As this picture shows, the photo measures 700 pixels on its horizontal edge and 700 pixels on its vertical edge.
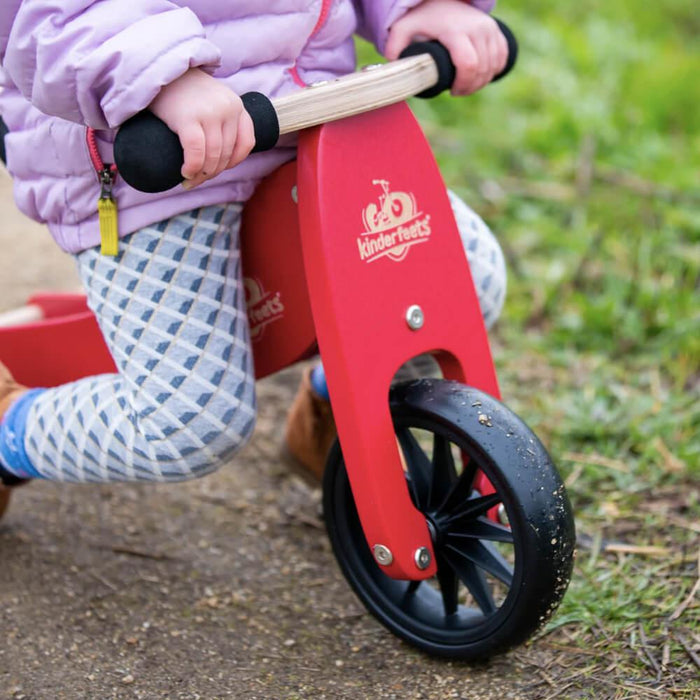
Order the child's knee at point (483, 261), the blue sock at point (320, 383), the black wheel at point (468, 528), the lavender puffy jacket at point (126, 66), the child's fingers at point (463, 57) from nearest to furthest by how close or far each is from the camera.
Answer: the lavender puffy jacket at point (126, 66) → the black wheel at point (468, 528) → the child's fingers at point (463, 57) → the child's knee at point (483, 261) → the blue sock at point (320, 383)

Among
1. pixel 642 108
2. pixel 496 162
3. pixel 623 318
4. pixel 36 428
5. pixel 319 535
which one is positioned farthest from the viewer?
pixel 642 108

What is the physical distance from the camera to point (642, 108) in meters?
3.27

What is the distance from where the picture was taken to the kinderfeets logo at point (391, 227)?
50.5 inches

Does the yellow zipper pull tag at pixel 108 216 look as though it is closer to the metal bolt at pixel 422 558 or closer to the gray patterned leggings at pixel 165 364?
the gray patterned leggings at pixel 165 364

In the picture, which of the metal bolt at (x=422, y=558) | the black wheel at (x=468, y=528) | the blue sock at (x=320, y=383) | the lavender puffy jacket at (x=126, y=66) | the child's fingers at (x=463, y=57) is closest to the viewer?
the lavender puffy jacket at (x=126, y=66)

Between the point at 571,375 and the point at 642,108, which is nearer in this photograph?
the point at 571,375

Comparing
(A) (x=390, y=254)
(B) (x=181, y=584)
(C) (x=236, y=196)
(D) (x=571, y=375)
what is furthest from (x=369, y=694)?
(D) (x=571, y=375)

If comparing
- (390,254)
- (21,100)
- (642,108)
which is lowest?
(642,108)

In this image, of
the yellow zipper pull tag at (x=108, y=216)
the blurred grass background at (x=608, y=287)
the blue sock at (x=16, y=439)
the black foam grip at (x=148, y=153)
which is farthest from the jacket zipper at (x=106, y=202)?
the blurred grass background at (x=608, y=287)

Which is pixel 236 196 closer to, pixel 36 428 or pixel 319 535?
pixel 36 428

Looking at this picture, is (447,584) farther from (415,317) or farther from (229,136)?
(229,136)

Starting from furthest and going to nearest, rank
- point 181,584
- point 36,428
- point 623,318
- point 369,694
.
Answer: point 623,318 → point 181,584 → point 36,428 → point 369,694

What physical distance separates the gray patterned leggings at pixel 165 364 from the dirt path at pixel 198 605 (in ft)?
0.72

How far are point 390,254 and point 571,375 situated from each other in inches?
37.2
